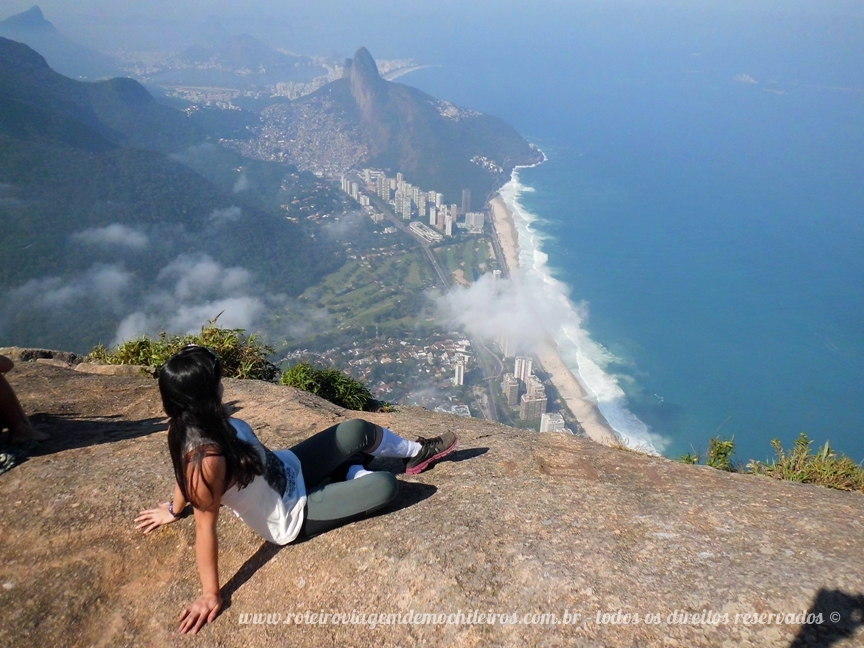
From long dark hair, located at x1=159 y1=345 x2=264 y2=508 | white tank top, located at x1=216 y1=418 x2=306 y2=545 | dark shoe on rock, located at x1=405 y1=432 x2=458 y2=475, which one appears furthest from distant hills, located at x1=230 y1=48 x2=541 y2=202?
long dark hair, located at x1=159 y1=345 x2=264 y2=508

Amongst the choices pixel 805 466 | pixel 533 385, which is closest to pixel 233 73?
pixel 533 385

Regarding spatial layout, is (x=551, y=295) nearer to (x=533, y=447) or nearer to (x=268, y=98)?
(x=533, y=447)

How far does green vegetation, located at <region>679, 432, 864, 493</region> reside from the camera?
16.9 feet

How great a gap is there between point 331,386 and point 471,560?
4.40 meters

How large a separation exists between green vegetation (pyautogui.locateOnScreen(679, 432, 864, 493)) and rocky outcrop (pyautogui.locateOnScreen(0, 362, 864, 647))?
65cm

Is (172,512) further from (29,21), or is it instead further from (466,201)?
(29,21)

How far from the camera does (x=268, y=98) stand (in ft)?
428

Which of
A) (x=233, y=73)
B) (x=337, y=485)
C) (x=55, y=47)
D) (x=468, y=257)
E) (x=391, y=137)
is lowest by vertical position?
(x=468, y=257)

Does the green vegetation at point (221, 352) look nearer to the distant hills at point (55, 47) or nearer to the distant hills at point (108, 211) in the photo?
the distant hills at point (108, 211)

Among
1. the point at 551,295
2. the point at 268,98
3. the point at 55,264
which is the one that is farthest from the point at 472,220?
the point at 268,98

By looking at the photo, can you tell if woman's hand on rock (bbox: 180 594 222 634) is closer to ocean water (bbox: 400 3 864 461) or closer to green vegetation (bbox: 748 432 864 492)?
green vegetation (bbox: 748 432 864 492)

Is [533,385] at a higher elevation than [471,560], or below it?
below

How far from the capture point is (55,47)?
171 m

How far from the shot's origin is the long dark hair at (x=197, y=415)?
2.81 meters
